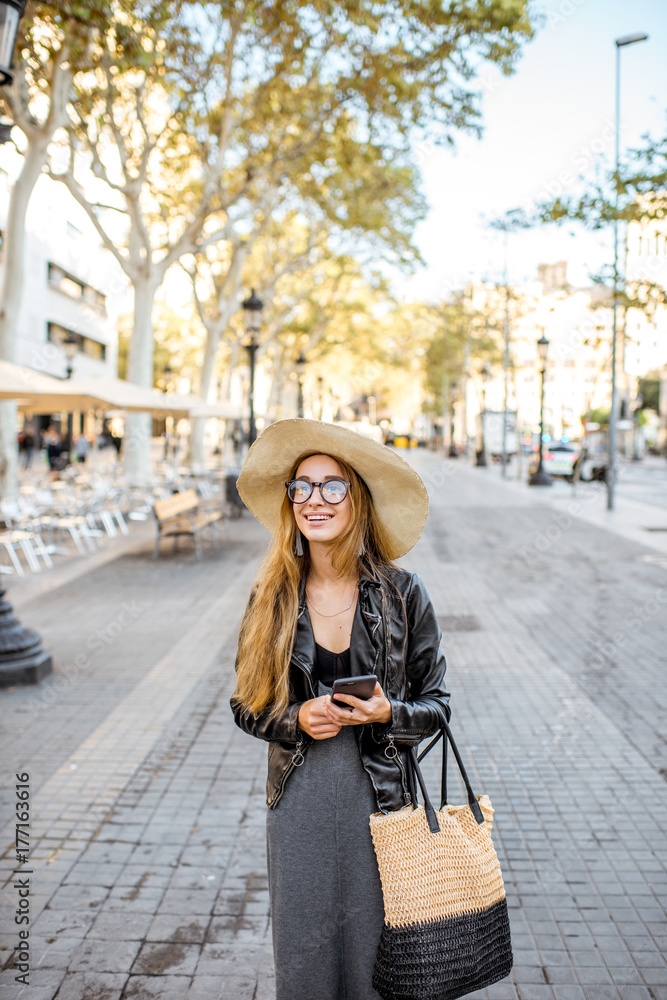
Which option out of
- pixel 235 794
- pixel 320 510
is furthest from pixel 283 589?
pixel 235 794

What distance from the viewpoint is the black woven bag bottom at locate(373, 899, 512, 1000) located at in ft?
6.30

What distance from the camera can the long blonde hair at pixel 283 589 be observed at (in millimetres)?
2189

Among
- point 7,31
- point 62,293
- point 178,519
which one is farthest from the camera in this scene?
point 62,293

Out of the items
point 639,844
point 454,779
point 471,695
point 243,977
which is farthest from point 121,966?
point 471,695

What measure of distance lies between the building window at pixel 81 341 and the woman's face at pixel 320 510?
3790 cm

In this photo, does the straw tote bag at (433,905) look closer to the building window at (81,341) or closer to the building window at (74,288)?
the building window at (81,341)

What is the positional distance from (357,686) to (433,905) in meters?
0.55

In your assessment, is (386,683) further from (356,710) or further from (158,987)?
(158,987)

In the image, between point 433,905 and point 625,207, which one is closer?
point 433,905

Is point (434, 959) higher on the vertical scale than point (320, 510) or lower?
lower

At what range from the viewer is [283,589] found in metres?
2.31

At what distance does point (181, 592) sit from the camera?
993 centimetres

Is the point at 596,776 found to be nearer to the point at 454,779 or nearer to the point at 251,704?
the point at 454,779

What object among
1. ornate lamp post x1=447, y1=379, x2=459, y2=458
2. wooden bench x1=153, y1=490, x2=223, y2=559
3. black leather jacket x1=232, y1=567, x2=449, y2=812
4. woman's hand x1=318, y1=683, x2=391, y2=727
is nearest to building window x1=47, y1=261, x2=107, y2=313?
ornate lamp post x1=447, y1=379, x2=459, y2=458
